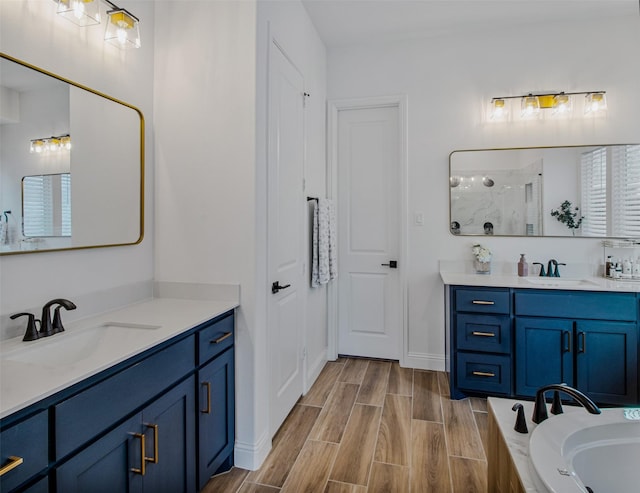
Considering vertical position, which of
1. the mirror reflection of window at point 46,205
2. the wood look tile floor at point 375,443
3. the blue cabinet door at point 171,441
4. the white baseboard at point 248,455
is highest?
the mirror reflection of window at point 46,205

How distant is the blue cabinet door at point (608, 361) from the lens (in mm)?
2490

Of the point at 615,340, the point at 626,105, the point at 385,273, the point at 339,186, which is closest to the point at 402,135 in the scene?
the point at 339,186

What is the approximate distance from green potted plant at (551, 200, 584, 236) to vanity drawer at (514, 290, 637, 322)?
2.31 feet

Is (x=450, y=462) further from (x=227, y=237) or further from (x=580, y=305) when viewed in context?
(x=227, y=237)

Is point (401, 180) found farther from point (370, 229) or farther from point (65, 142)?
point (65, 142)

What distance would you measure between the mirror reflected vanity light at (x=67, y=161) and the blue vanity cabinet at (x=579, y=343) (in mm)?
2519

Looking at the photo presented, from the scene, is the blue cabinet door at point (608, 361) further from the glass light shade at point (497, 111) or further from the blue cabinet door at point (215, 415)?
the blue cabinet door at point (215, 415)

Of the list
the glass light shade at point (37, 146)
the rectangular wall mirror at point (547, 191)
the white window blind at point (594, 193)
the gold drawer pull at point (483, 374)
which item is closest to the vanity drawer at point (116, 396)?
the glass light shade at point (37, 146)

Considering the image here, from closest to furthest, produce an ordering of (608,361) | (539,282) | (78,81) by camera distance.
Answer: (78,81), (608,361), (539,282)

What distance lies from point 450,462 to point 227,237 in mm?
1669

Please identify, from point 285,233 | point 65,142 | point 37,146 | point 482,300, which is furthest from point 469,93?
point 37,146

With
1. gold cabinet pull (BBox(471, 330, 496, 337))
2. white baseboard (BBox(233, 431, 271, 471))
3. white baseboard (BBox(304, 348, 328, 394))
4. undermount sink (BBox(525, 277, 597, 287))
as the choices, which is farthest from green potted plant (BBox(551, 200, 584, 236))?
white baseboard (BBox(233, 431, 271, 471))

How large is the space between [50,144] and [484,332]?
2713 mm

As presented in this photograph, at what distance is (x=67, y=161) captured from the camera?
5.25 feet
